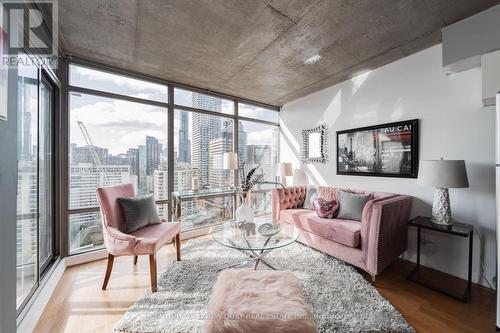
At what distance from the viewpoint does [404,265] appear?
2.50 metres

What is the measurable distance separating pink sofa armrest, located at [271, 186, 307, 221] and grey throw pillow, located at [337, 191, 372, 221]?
831 mm

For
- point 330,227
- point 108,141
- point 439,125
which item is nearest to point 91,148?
point 108,141

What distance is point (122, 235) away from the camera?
76.6 inches

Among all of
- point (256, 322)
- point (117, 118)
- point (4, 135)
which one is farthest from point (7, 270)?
point (117, 118)

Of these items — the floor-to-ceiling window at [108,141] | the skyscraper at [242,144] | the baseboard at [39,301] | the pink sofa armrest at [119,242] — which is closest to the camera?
the baseboard at [39,301]

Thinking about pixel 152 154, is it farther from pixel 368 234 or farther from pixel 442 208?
pixel 442 208

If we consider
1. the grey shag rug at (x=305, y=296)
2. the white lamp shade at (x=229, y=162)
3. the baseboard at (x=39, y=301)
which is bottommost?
the grey shag rug at (x=305, y=296)

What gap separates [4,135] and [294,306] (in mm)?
1921

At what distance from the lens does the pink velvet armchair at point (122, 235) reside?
193cm

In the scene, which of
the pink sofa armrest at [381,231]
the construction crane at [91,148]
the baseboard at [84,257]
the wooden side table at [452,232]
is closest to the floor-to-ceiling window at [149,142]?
the construction crane at [91,148]

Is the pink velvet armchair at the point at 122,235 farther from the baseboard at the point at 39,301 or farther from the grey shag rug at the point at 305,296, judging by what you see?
the baseboard at the point at 39,301

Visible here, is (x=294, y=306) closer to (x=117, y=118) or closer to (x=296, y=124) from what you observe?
(x=117, y=118)

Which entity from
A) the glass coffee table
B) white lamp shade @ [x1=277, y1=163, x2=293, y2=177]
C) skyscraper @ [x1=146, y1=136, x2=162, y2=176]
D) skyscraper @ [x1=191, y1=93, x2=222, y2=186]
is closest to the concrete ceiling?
skyscraper @ [x1=191, y1=93, x2=222, y2=186]

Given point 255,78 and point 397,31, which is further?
point 255,78
